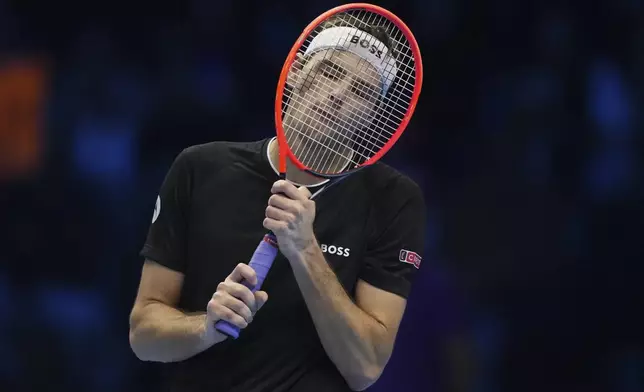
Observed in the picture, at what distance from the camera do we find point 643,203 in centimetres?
414

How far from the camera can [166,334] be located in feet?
6.38

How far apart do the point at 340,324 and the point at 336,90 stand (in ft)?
1.56


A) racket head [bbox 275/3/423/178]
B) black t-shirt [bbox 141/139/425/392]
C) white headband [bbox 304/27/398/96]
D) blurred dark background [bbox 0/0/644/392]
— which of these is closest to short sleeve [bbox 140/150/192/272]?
black t-shirt [bbox 141/139/425/392]

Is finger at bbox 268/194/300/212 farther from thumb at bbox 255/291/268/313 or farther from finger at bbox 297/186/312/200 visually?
thumb at bbox 255/291/268/313

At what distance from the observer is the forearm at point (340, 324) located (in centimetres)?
187

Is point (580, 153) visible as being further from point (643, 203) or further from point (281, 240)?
point (281, 240)

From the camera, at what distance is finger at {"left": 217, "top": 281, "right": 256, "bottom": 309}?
5.78 ft

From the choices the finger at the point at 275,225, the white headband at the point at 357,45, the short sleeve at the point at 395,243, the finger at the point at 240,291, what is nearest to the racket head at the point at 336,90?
the white headband at the point at 357,45

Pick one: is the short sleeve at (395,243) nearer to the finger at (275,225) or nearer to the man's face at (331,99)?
the man's face at (331,99)

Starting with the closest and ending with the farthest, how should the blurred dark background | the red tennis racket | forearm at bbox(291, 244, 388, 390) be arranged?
1. forearm at bbox(291, 244, 388, 390)
2. the red tennis racket
3. the blurred dark background

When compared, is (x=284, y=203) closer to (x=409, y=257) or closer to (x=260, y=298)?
(x=260, y=298)

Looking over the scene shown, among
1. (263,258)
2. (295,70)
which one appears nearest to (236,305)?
(263,258)

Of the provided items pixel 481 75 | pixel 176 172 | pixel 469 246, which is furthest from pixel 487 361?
pixel 176 172

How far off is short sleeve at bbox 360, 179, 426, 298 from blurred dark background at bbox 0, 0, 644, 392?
1.66 meters
